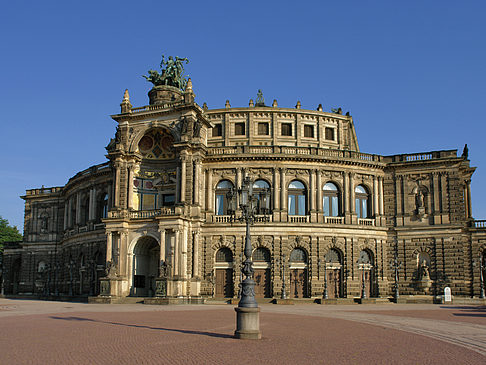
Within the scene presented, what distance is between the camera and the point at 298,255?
167 feet

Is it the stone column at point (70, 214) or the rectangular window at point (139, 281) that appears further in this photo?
the stone column at point (70, 214)

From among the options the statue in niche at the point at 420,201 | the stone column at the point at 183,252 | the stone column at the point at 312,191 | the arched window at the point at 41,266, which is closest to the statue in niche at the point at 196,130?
the stone column at the point at 183,252

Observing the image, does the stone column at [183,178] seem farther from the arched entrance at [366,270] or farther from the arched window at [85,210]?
the arched entrance at [366,270]

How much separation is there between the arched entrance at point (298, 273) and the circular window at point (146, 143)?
18229 mm

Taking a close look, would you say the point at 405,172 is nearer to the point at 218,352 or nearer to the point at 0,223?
the point at 218,352

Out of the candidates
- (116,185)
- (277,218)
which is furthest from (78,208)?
(277,218)

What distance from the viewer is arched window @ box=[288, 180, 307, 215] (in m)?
52.3

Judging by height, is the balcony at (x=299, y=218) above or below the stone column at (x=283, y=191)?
below

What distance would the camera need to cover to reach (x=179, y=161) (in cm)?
5006

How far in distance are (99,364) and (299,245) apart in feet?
125

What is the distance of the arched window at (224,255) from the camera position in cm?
5119

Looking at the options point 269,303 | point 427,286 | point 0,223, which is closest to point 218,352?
point 269,303

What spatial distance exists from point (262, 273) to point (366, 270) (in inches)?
415

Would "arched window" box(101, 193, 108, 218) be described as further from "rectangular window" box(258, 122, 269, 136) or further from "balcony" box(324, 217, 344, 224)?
"balcony" box(324, 217, 344, 224)
